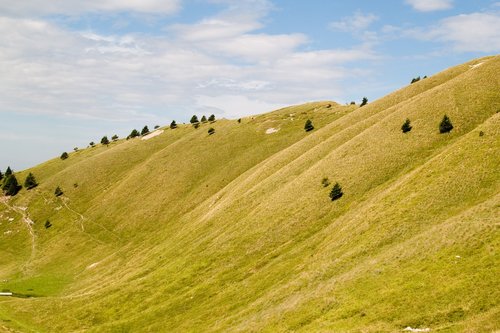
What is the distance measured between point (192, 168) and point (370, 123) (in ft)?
180

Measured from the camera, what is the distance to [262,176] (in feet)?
310

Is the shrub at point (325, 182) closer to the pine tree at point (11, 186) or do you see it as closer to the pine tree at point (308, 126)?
the pine tree at point (308, 126)

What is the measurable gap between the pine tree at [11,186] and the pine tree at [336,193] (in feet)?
384

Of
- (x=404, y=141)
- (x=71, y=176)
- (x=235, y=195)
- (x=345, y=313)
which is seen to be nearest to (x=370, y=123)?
(x=404, y=141)

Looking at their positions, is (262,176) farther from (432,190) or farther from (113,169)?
(113,169)

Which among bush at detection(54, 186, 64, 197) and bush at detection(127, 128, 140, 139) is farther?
bush at detection(127, 128, 140, 139)

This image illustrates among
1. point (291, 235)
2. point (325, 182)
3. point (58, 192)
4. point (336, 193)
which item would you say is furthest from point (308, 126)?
point (58, 192)

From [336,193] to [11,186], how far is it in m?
119

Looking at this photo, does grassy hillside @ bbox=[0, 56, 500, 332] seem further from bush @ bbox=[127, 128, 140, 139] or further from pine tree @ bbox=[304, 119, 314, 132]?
bush @ bbox=[127, 128, 140, 139]

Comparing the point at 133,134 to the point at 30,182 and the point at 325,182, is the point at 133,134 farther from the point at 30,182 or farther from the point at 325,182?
the point at 325,182

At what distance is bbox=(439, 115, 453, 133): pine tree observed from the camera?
2739 inches

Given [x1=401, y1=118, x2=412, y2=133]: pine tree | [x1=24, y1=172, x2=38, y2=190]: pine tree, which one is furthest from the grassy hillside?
[x1=24, y1=172, x2=38, y2=190]: pine tree

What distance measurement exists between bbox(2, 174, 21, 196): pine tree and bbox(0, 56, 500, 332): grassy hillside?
5034 millimetres

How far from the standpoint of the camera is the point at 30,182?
14388 centimetres
